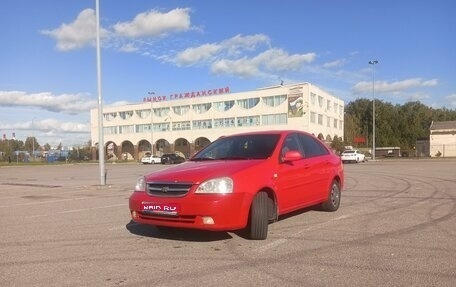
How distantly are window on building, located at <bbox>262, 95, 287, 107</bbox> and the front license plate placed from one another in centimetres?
7190

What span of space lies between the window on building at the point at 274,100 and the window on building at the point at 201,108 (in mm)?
12425

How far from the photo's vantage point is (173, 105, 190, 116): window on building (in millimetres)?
91625

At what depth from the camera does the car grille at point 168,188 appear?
6.32 meters

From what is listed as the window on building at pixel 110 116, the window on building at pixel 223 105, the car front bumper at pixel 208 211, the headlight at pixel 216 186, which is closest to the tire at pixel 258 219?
the car front bumper at pixel 208 211

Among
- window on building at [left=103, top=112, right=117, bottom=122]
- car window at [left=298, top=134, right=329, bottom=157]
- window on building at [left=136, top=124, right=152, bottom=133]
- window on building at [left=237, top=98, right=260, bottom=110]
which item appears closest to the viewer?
car window at [left=298, top=134, right=329, bottom=157]

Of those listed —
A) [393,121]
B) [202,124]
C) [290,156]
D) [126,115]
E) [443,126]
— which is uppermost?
[126,115]

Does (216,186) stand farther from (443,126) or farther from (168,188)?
(443,126)

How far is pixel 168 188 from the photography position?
21.2ft

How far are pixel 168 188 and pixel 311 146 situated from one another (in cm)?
342

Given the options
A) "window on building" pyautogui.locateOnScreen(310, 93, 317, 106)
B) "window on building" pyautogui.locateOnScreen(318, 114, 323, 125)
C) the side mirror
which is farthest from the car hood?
"window on building" pyautogui.locateOnScreen(318, 114, 323, 125)

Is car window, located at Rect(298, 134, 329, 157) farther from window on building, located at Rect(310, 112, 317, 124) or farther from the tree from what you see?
the tree

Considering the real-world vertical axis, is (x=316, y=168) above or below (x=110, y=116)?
below

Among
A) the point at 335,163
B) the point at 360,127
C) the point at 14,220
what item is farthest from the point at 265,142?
the point at 360,127

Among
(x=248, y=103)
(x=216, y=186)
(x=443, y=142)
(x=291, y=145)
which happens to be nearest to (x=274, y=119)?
(x=248, y=103)
